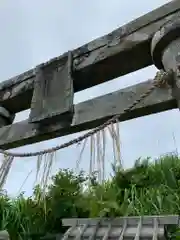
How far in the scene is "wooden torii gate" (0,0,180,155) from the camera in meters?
1.85

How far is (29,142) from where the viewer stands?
2.38 meters

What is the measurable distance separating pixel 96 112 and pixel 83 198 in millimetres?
1150

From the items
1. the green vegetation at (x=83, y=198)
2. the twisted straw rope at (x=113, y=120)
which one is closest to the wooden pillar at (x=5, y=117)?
the twisted straw rope at (x=113, y=120)

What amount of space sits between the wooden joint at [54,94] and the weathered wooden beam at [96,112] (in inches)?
2.4

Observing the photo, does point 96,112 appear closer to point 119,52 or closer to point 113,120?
point 113,120

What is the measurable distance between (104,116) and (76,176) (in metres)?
1.78

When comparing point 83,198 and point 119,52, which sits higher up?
point 119,52

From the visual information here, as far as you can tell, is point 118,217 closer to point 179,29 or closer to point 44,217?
point 179,29

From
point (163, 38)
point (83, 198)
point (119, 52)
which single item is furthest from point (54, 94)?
point (83, 198)

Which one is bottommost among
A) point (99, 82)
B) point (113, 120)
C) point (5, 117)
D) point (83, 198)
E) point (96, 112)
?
point (83, 198)

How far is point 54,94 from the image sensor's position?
228 centimetres

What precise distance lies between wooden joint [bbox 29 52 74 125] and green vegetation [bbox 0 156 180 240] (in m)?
0.89

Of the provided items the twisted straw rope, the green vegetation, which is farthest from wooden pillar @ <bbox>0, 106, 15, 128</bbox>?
the green vegetation

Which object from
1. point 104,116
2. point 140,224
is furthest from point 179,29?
point 140,224
